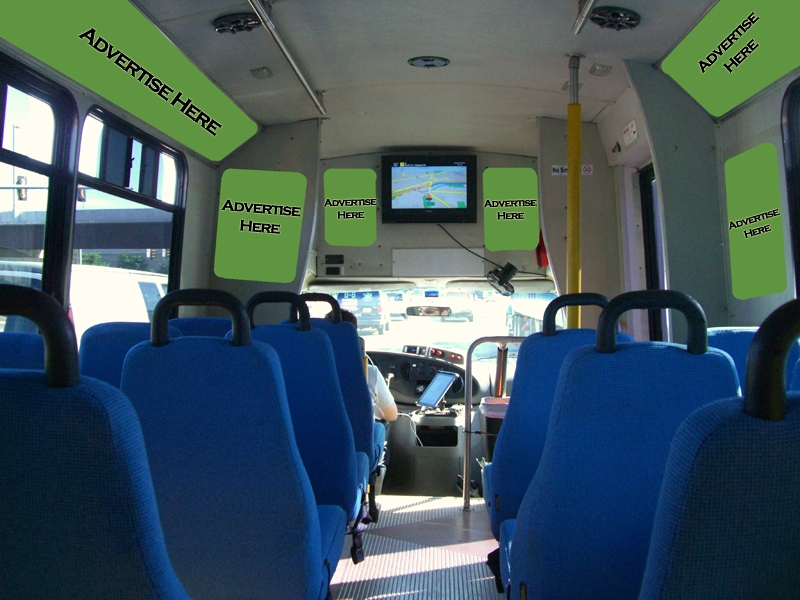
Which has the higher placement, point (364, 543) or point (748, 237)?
point (748, 237)

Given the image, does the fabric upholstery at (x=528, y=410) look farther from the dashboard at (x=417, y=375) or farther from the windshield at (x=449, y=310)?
the dashboard at (x=417, y=375)

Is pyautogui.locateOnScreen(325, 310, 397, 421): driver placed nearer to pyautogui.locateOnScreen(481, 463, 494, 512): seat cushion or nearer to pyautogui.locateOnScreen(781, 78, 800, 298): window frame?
pyautogui.locateOnScreen(481, 463, 494, 512): seat cushion

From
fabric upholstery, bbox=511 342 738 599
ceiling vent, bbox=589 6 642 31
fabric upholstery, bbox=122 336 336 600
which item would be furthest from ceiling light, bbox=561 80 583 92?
fabric upholstery, bbox=122 336 336 600

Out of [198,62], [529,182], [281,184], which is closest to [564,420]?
[198,62]

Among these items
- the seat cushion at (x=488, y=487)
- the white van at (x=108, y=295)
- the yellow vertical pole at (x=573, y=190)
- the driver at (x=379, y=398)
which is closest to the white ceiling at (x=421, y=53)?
the yellow vertical pole at (x=573, y=190)

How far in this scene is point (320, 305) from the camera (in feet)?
23.3

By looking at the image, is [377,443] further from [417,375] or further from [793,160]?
[417,375]

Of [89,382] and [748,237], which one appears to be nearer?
[89,382]

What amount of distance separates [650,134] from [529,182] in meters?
2.57

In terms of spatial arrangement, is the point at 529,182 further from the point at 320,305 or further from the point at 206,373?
the point at 206,373

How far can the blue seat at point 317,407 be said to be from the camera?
7.41ft

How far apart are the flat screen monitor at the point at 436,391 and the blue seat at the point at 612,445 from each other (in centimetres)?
→ 516

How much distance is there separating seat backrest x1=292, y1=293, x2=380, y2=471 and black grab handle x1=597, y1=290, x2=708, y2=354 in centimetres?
192

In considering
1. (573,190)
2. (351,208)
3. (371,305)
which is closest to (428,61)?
(573,190)
